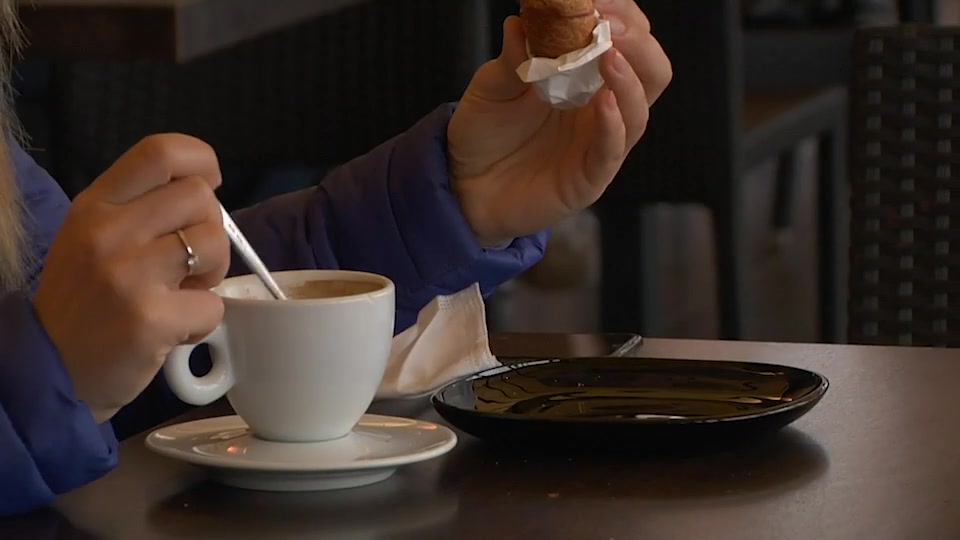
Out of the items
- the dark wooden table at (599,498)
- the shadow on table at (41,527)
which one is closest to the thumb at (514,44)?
the dark wooden table at (599,498)

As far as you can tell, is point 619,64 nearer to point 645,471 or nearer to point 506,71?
point 506,71

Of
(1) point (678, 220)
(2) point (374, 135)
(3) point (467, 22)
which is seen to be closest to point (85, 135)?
(2) point (374, 135)

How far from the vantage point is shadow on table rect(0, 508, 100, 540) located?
1.91 ft

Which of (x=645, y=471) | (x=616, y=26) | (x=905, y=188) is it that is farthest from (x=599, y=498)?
(x=905, y=188)

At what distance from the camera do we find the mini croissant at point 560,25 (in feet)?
2.54

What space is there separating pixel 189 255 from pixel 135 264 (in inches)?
0.9

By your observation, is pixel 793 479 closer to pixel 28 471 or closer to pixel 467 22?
pixel 28 471

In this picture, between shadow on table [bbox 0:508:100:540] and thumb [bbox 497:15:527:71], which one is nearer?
shadow on table [bbox 0:508:100:540]

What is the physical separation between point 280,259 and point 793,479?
0.44 meters

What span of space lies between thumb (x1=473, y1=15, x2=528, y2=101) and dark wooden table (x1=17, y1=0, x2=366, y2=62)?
0.40 meters

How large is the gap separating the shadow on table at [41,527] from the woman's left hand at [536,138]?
36 centimetres

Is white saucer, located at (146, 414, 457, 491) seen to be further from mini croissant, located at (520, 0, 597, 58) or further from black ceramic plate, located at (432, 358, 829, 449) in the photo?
mini croissant, located at (520, 0, 597, 58)

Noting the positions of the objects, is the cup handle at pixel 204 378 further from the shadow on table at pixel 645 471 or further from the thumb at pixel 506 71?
the thumb at pixel 506 71

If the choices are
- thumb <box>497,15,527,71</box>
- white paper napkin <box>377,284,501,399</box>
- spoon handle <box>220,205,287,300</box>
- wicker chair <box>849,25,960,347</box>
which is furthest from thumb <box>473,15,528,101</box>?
wicker chair <box>849,25,960,347</box>
